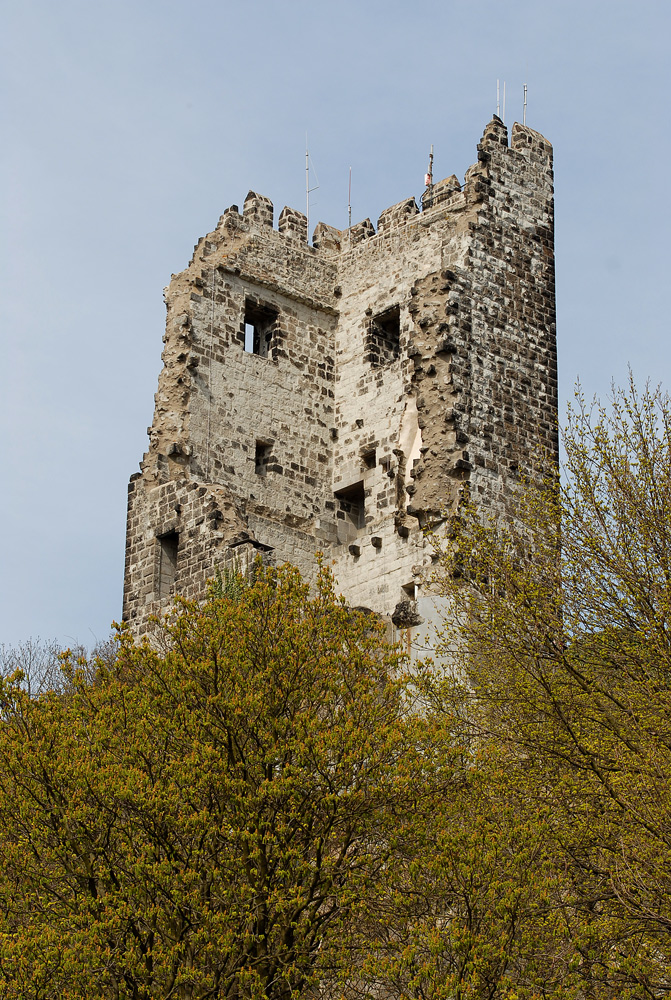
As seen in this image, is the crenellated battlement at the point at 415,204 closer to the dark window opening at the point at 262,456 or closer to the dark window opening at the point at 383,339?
the dark window opening at the point at 383,339

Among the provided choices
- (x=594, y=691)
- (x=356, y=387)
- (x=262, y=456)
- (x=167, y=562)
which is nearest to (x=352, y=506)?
(x=262, y=456)

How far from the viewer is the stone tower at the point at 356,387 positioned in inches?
886

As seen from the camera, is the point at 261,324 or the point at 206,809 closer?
the point at 206,809

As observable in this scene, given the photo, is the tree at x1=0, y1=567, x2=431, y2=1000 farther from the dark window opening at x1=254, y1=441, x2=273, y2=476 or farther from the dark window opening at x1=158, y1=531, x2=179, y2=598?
the dark window opening at x1=254, y1=441, x2=273, y2=476

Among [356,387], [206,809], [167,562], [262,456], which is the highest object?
[356,387]

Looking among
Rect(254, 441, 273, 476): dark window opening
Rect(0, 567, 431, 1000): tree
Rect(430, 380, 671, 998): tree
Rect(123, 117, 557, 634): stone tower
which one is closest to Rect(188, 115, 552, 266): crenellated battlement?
Rect(123, 117, 557, 634): stone tower

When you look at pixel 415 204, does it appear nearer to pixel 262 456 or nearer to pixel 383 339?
pixel 383 339

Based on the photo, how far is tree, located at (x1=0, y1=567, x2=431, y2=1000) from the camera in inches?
468

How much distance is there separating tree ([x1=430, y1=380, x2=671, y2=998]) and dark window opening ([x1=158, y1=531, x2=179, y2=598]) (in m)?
7.16

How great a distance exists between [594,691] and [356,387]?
11633 millimetres

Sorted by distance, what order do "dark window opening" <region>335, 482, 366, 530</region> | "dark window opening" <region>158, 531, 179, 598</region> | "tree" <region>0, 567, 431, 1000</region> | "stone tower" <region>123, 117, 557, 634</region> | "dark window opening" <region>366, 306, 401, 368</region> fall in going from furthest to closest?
"dark window opening" <region>366, 306, 401, 368</region>, "dark window opening" <region>335, 482, 366, 530</region>, "dark window opening" <region>158, 531, 179, 598</region>, "stone tower" <region>123, 117, 557, 634</region>, "tree" <region>0, 567, 431, 1000</region>

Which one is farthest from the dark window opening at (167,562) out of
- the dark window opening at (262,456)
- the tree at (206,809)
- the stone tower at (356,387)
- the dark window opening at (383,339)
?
the tree at (206,809)

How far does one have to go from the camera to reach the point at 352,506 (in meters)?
25.2

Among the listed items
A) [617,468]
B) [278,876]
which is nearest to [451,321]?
[617,468]
